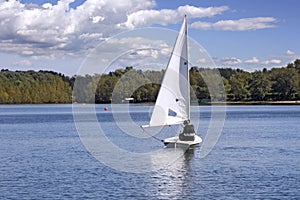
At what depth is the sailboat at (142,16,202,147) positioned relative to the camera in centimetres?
4891

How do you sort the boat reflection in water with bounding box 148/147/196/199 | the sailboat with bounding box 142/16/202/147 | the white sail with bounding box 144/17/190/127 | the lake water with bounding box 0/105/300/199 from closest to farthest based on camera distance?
1. the boat reflection in water with bounding box 148/147/196/199
2. the lake water with bounding box 0/105/300/199
3. the sailboat with bounding box 142/16/202/147
4. the white sail with bounding box 144/17/190/127

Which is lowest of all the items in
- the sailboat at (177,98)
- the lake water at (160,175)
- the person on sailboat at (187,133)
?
the lake water at (160,175)

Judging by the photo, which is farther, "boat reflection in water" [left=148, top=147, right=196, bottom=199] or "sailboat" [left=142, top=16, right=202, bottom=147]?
"sailboat" [left=142, top=16, right=202, bottom=147]

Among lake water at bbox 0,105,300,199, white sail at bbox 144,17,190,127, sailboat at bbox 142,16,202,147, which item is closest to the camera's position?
lake water at bbox 0,105,300,199

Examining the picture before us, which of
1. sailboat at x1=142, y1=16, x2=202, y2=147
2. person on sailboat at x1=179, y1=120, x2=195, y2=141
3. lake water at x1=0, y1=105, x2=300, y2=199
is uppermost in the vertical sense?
sailboat at x1=142, y1=16, x2=202, y2=147

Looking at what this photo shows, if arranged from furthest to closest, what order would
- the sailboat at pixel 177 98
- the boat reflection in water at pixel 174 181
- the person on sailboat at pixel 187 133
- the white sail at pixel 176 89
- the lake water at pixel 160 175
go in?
1. the white sail at pixel 176 89
2. the sailboat at pixel 177 98
3. the person on sailboat at pixel 187 133
4. the lake water at pixel 160 175
5. the boat reflection in water at pixel 174 181

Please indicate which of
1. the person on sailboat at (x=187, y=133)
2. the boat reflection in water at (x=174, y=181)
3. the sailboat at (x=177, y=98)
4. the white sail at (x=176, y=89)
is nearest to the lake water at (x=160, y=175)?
the boat reflection in water at (x=174, y=181)

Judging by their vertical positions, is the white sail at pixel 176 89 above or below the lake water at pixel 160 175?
above

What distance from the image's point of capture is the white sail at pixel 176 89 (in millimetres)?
49438

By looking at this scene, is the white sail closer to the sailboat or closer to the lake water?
the sailboat

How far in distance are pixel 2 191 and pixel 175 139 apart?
20018 mm

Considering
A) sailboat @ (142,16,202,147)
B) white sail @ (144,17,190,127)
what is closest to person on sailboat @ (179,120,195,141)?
sailboat @ (142,16,202,147)

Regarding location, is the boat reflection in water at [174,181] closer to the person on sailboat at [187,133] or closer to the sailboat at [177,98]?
the person on sailboat at [187,133]

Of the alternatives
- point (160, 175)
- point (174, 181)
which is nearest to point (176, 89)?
point (160, 175)
